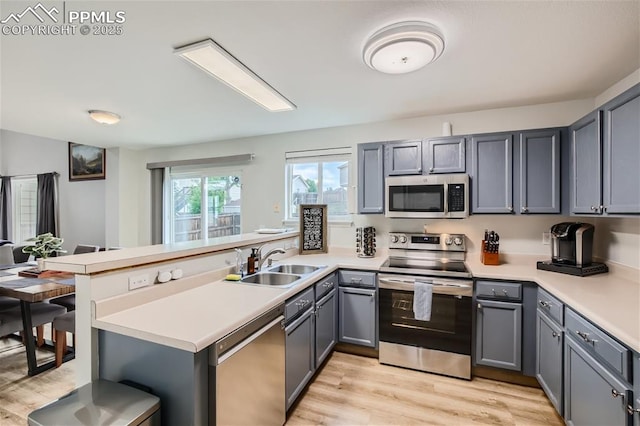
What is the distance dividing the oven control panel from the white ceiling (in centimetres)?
133

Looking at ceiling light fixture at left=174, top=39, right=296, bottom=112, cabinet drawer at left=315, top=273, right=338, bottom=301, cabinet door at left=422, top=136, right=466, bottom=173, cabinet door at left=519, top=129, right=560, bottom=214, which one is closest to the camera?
ceiling light fixture at left=174, top=39, right=296, bottom=112

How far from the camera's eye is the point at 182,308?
1.54 metres

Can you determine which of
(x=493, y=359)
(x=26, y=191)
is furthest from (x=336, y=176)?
(x=26, y=191)

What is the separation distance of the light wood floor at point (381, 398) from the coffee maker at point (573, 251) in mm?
1023

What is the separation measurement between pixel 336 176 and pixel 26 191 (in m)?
7.05

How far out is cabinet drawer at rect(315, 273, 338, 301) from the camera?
2.39 metres

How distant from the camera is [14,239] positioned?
629cm

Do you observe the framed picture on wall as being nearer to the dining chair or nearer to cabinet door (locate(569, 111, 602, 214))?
the dining chair

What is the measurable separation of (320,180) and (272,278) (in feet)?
5.60

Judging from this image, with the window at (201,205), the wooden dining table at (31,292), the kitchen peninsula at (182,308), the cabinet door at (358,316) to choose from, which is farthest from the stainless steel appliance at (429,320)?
the wooden dining table at (31,292)

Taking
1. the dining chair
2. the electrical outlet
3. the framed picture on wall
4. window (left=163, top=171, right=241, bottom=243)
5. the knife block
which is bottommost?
the dining chair

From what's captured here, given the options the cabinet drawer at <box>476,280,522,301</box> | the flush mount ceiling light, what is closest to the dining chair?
the flush mount ceiling light

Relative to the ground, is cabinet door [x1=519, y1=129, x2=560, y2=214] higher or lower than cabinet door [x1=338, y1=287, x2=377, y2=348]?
higher

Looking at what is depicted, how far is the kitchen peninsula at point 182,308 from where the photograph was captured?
1.22 meters
